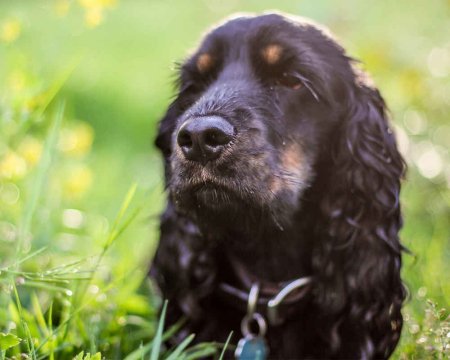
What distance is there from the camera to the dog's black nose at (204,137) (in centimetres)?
239

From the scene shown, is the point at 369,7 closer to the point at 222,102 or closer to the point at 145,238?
the point at 145,238

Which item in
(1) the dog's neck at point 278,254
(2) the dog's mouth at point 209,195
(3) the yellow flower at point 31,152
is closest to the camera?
(2) the dog's mouth at point 209,195

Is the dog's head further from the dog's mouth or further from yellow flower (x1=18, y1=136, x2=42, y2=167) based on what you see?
yellow flower (x1=18, y1=136, x2=42, y2=167)

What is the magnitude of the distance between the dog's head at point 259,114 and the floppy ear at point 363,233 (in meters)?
0.04

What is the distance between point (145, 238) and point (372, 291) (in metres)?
2.17

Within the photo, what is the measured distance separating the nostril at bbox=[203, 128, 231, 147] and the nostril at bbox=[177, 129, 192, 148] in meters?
0.06

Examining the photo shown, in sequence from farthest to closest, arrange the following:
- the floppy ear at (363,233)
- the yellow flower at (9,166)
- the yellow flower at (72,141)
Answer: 1. the yellow flower at (72,141)
2. the yellow flower at (9,166)
3. the floppy ear at (363,233)

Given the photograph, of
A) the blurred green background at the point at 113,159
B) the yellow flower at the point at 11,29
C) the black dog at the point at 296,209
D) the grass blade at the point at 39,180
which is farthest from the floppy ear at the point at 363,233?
the yellow flower at the point at 11,29

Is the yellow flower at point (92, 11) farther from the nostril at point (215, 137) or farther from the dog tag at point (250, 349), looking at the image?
the dog tag at point (250, 349)

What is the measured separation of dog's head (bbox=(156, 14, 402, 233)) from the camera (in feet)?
8.14

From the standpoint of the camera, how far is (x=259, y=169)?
2523mm

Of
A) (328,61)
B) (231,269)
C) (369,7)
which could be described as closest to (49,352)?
(231,269)

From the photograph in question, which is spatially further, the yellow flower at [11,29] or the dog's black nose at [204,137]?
the yellow flower at [11,29]

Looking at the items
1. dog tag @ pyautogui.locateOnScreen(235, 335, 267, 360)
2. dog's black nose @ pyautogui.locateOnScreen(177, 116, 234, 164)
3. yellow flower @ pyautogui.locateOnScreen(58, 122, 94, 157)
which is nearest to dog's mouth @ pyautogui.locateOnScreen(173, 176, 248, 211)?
dog's black nose @ pyautogui.locateOnScreen(177, 116, 234, 164)
